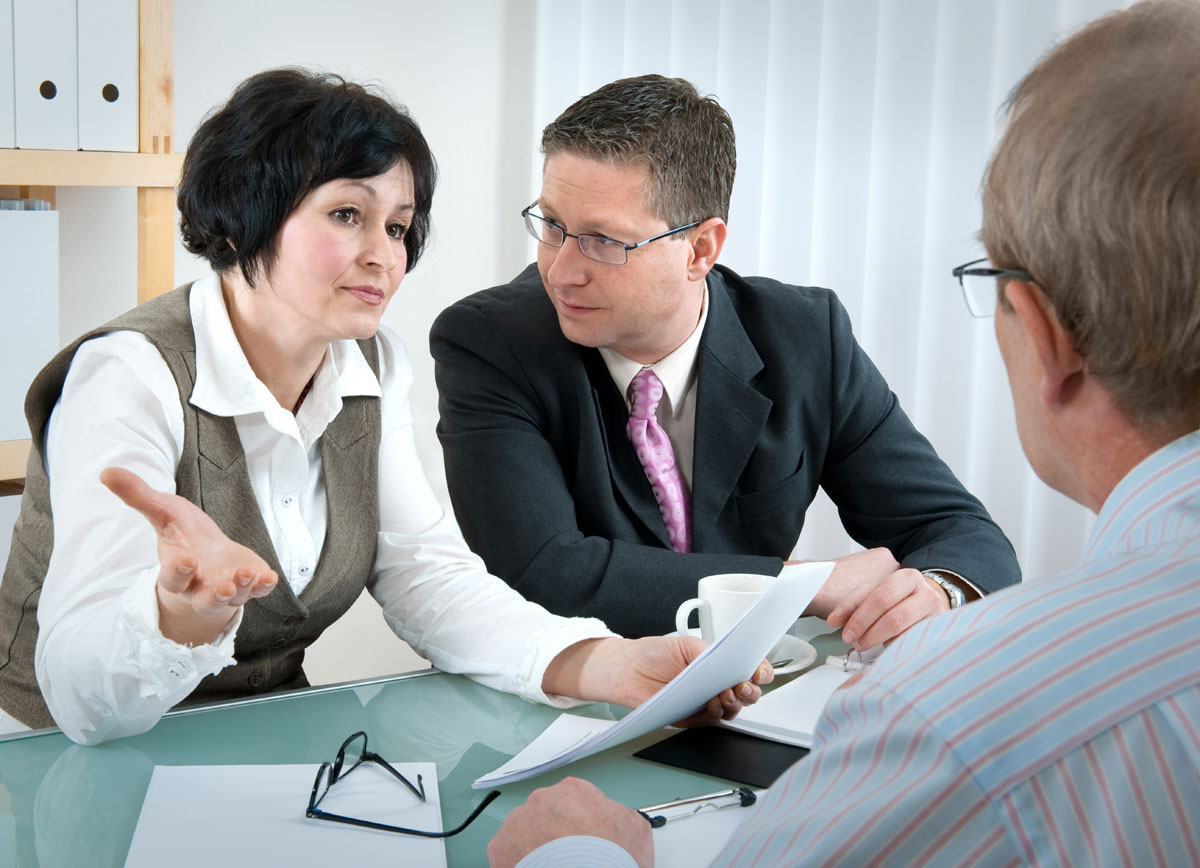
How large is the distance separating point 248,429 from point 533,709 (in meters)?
0.49

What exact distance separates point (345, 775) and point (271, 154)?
2.65 feet

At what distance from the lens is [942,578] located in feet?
5.38

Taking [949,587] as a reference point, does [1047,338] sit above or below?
above

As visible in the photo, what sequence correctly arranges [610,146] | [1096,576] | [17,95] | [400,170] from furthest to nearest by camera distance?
[17,95] → [610,146] → [400,170] → [1096,576]

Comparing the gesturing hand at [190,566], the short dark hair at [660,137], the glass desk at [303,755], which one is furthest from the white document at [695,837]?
the short dark hair at [660,137]

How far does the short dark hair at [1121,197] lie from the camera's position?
63cm

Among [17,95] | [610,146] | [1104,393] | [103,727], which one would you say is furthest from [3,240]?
[1104,393]

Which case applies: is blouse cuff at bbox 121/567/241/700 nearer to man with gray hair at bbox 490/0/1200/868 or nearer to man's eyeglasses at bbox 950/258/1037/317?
man with gray hair at bbox 490/0/1200/868

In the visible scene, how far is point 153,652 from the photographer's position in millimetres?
1080

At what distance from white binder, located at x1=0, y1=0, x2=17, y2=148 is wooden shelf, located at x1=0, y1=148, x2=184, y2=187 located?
2 centimetres

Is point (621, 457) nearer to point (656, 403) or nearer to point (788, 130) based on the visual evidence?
point (656, 403)

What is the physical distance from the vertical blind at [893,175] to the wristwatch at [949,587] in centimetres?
99

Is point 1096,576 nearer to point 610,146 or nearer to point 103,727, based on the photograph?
point 103,727

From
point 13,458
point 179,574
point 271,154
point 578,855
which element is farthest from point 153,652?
point 13,458
